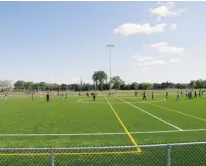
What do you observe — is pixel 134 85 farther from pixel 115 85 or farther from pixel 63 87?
pixel 63 87

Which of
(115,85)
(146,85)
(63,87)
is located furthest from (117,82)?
(63,87)

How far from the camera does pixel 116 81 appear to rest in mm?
193500

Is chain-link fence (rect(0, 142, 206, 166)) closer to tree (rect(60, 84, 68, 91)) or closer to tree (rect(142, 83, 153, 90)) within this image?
tree (rect(142, 83, 153, 90))

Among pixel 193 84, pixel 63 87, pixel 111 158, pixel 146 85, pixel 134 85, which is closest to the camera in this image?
pixel 111 158

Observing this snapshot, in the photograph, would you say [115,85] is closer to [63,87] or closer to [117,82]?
[117,82]

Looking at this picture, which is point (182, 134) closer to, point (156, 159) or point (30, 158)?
point (156, 159)

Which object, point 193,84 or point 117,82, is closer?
point 193,84

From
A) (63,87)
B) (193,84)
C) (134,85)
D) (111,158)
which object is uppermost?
(193,84)

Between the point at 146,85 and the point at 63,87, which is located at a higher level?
the point at 146,85

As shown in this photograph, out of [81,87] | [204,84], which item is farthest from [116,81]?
[204,84]

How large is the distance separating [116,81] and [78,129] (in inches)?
6937

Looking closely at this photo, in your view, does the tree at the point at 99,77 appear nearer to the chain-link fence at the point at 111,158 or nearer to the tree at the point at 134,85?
the tree at the point at 134,85

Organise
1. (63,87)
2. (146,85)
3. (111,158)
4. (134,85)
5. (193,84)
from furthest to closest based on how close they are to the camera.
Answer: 1. (63,87)
2. (146,85)
3. (134,85)
4. (193,84)
5. (111,158)

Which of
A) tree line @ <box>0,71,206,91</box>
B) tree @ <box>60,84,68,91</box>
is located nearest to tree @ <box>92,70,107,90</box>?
tree line @ <box>0,71,206,91</box>
